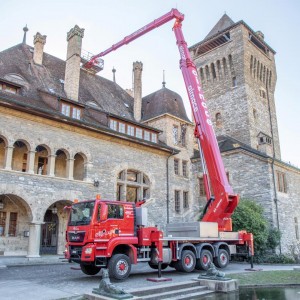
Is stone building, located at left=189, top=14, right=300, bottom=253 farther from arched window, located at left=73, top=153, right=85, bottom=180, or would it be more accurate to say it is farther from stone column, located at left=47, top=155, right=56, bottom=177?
stone column, located at left=47, top=155, right=56, bottom=177

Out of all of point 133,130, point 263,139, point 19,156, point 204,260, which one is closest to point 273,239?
point 204,260

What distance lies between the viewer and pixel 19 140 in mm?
17266

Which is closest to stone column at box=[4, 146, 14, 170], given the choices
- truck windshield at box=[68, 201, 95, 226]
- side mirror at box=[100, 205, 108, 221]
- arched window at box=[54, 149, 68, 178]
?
arched window at box=[54, 149, 68, 178]

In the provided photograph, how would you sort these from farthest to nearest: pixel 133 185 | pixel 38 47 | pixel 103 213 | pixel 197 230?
pixel 38 47 < pixel 133 185 < pixel 197 230 < pixel 103 213

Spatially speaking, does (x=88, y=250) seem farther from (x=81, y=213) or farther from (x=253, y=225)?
(x=253, y=225)

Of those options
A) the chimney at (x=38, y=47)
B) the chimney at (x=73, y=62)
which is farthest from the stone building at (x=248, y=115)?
the chimney at (x=38, y=47)

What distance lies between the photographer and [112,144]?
21312mm

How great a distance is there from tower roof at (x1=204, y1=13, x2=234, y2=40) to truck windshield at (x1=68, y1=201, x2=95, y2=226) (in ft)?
94.3

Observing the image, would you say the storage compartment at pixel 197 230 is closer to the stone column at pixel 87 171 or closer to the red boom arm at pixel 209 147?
the red boom arm at pixel 209 147

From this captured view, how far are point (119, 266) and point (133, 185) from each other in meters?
11.6

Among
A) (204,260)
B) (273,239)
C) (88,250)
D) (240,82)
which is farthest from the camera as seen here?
(240,82)

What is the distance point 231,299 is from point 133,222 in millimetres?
4453

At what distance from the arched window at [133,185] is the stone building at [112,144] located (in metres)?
0.07

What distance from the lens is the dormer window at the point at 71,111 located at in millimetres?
19844
